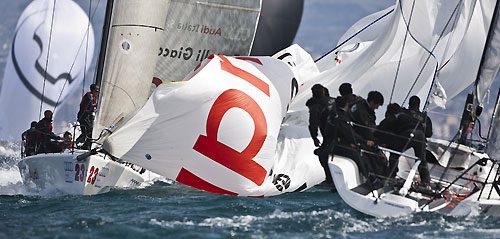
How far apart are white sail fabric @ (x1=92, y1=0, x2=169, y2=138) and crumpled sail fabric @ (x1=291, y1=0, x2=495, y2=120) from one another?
6.58 feet

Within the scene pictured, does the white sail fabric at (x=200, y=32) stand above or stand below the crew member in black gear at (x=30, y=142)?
above

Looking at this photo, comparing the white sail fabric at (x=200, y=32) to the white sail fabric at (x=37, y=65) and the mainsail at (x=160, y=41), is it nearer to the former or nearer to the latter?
the mainsail at (x=160, y=41)

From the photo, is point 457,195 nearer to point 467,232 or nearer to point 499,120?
point 499,120

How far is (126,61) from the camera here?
997cm

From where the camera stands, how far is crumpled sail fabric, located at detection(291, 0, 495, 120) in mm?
9461

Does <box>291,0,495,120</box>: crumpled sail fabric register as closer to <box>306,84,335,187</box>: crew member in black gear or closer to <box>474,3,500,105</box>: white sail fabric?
<box>474,3,500,105</box>: white sail fabric

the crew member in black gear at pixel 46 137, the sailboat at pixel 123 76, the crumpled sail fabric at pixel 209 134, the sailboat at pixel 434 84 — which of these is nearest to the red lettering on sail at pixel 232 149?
the crumpled sail fabric at pixel 209 134

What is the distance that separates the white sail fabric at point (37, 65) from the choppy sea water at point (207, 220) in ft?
18.7

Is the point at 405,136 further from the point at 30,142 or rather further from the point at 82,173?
the point at 30,142

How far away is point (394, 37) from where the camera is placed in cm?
1003

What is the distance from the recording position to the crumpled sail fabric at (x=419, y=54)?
946cm

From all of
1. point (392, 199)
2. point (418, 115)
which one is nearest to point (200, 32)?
point (418, 115)

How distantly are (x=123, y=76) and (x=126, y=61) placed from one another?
0.61 ft

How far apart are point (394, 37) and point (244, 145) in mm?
2504
